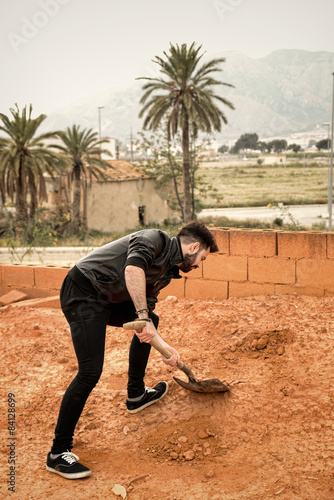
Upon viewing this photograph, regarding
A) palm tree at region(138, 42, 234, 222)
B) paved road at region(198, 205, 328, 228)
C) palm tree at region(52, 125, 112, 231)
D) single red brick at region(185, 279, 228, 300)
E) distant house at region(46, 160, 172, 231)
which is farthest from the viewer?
paved road at region(198, 205, 328, 228)

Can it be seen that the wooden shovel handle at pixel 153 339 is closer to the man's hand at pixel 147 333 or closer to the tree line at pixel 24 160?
the man's hand at pixel 147 333

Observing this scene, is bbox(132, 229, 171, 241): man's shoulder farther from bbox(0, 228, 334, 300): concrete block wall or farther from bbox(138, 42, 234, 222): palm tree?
bbox(138, 42, 234, 222): palm tree

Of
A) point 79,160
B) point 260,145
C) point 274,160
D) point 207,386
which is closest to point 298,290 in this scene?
point 207,386

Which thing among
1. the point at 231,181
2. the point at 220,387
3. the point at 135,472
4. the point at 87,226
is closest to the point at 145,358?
the point at 220,387

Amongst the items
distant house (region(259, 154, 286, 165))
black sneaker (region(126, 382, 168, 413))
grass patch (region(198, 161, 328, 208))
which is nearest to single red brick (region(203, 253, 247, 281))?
black sneaker (region(126, 382, 168, 413))

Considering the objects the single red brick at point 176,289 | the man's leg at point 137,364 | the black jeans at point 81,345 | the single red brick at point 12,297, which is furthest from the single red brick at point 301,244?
the single red brick at point 12,297

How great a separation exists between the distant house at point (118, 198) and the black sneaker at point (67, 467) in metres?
26.4

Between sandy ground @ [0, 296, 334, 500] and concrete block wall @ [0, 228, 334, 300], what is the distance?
222mm

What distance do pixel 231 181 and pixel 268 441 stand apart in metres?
67.3

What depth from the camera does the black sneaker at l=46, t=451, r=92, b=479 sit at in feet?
9.59

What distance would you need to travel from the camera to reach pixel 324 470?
111 inches

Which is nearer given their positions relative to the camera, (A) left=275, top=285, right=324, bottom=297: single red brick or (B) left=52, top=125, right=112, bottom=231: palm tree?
(A) left=275, top=285, right=324, bottom=297: single red brick

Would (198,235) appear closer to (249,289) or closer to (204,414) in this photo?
(204,414)

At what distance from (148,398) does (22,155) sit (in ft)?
70.5
